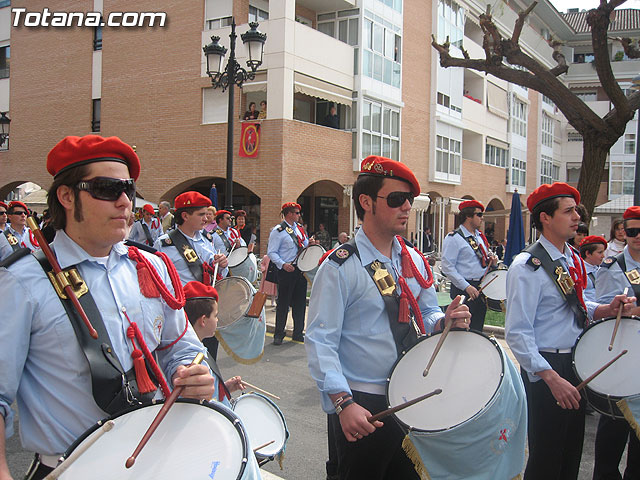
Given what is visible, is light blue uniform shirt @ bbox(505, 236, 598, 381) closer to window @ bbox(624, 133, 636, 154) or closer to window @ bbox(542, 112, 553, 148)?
window @ bbox(542, 112, 553, 148)

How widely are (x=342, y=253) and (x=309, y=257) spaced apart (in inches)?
247

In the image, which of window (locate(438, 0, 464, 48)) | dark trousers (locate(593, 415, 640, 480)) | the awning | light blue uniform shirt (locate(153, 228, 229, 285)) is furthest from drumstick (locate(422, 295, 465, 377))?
window (locate(438, 0, 464, 48))

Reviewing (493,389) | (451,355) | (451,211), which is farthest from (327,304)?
(451,211)

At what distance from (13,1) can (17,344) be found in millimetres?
31763

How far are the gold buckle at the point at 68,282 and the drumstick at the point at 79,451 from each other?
45 cm

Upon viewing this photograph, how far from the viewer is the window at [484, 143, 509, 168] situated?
34.6 metres

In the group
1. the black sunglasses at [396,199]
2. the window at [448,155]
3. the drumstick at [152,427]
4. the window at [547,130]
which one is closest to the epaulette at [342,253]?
the black sunglasses at [396,199]

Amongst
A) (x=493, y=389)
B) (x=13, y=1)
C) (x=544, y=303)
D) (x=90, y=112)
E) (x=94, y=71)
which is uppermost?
(x=13, y=1)

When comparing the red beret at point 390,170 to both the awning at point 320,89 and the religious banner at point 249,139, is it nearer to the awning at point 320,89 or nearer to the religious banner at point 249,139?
the religious banner at point 249,139

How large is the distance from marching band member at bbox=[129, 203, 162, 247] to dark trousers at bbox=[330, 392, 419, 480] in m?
8.34

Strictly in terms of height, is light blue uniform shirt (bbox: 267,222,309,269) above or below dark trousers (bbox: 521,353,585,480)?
above

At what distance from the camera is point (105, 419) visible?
179 centimetres

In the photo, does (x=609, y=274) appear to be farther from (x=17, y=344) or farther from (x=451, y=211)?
(x=451, y=211)

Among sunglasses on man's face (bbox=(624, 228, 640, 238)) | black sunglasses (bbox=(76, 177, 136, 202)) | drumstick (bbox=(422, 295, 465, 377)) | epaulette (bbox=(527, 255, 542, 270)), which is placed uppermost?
black sunglasses (bbox=(76, 177, 136, 202))
